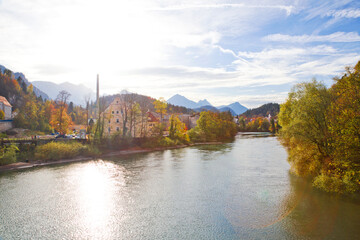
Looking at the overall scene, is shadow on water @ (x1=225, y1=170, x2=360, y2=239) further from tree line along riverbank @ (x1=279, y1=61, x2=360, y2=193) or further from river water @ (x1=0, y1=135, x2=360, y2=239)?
tree line along riverbank @ (x1=279, y1=61, x2=360, y2=193)

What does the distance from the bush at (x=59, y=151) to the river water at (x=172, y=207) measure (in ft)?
24.4

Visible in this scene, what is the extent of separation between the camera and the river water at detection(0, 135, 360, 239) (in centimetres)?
1326

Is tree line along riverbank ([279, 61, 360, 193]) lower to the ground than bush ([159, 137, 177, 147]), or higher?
higher

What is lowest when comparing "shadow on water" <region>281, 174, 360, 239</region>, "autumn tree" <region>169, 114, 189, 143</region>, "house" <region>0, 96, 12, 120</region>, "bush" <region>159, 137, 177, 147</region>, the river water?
the river water

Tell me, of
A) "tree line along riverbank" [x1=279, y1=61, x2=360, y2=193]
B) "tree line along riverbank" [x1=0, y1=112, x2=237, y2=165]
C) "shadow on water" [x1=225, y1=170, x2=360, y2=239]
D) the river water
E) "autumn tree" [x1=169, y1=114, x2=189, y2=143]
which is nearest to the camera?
"shadow on water" [x1=225, y1=170, x2=360, y2=239]

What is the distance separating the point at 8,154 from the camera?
3086 cm

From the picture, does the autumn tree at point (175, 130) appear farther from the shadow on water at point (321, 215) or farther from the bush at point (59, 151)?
the shadow on water at point (321, 215)

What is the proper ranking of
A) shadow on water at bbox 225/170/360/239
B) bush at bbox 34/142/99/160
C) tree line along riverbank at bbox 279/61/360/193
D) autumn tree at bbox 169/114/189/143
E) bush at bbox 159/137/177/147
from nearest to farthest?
shadow on water at bbox 225/170/360/239, tree line along riverbank at bbox 279/61/360/193, bush at bbox 34/142/99/160, bush at bbox 159/137/177/147, autumn tree at bbox 169/114/189/143

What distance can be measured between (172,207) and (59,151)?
2536cm

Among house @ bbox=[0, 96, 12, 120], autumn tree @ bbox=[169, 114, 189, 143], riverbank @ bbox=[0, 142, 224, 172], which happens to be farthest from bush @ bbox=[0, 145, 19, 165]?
house @ bbox=[0, 96, 12, 120]

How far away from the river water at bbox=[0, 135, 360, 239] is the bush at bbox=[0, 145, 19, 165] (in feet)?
13.8

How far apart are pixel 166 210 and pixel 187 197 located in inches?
122

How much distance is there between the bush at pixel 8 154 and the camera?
30.2 m

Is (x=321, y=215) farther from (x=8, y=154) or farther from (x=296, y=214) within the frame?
(x=8, y=154)
